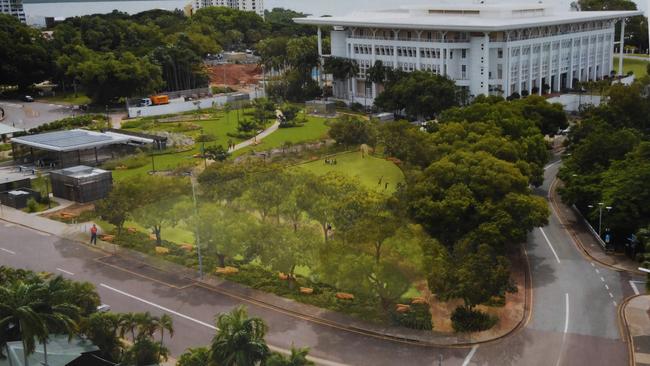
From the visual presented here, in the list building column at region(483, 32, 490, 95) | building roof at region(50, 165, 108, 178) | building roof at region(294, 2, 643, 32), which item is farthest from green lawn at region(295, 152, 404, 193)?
building roof at region(294, 2, 643, 32)

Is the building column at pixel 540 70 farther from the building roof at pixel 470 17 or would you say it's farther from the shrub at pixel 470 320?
the shrub at pixel 470 320

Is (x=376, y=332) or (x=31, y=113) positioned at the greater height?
(x=31, y=113)

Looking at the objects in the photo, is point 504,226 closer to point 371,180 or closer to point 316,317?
point 316,317

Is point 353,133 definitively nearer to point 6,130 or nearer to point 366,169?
point 366,169

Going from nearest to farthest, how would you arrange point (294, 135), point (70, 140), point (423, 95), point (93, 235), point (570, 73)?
point (93, 235), point (70, 140), point (294, 135), point (423, 95), point (570, 73)

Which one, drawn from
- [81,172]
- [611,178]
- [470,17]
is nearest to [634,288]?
[611,178]

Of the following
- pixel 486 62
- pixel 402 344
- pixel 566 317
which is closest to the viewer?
pixel 402 344
